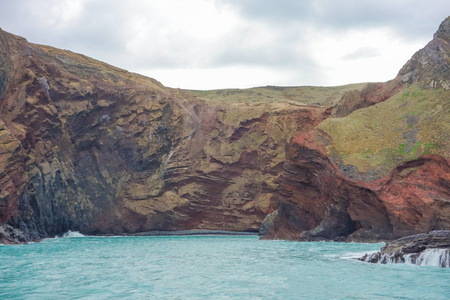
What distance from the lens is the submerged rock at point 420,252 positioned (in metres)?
22.9

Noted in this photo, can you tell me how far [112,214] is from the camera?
222ft

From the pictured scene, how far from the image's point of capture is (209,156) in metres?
73.4

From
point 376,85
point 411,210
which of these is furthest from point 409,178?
point 376,85

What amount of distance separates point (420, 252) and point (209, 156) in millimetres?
50801

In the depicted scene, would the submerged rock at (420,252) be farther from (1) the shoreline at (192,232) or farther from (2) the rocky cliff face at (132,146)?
(1) the shoreline at (192,232)

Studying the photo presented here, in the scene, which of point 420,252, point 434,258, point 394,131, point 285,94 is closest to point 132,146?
point 394,131

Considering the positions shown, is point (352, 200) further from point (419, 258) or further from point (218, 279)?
point (218, 279)

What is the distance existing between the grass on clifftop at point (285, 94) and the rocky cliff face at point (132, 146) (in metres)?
37.0

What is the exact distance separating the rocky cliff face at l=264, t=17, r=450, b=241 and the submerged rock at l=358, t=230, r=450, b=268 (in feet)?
43.4

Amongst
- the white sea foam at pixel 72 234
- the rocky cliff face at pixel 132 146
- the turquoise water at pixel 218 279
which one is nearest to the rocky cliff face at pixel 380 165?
the turquoise water at pixel 218 279

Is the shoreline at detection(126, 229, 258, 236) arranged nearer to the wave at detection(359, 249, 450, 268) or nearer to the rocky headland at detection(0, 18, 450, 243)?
the rocky headland at detection(0, 18, 450, 243)

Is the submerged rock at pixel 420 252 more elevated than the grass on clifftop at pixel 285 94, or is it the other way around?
the grass on clifftop at pixel 285 94

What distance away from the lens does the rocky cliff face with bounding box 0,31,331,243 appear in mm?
57625

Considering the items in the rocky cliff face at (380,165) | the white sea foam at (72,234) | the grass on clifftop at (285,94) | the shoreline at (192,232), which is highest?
the grass on clifftop at (285,94)
